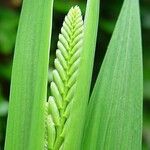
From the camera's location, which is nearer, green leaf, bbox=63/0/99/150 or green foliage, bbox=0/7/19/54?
green leaf, bbox=63/0/99/150

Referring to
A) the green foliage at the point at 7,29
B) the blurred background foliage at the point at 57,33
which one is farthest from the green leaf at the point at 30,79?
the green foliage at the point at 7,29

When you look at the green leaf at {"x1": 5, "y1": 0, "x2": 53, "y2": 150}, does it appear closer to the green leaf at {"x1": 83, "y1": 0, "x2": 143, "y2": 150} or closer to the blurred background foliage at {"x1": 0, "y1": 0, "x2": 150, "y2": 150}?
the green leaf at {"x1": 83, "y1": 0, "x2": 143, "y2": 150}

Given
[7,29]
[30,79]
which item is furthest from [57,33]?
[30,79]

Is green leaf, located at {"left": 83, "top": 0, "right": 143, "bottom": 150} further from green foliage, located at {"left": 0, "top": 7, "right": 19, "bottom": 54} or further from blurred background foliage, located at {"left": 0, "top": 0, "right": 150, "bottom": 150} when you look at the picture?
green foliage, located at {"left": 0, "top": 7, "right": 19, "bottom": 54}

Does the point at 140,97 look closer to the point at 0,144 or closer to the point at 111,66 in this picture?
the point at 111,66

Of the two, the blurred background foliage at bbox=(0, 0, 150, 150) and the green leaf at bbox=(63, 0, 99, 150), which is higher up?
the blurred background foliage at bbox=(0, 0, 150, 150)

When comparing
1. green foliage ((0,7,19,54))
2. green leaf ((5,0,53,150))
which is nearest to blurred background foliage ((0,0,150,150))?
green foliage ((0,7,19,54))
